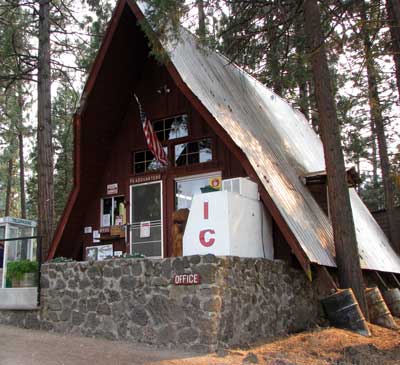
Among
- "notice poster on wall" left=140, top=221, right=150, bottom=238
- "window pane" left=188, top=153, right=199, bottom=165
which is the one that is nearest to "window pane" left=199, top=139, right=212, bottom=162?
"window pane" left=188, top=153, right=199, bottom=165

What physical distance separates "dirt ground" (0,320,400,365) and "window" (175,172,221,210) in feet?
13.9

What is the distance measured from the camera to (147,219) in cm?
1293

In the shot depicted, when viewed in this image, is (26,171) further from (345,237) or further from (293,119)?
→ (345,237)

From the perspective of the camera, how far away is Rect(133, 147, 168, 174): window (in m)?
13.3

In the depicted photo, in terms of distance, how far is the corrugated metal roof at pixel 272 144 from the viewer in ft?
35.9

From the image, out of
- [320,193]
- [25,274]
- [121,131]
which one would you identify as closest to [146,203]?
[121,131]

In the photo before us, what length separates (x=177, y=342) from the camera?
8508 millimetres

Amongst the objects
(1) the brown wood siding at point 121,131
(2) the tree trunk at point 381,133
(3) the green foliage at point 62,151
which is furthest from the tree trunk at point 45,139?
(3) the green foliage at point 62,151

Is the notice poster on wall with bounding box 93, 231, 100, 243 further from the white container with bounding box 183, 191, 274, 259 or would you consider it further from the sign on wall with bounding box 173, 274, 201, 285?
the sign on wall with bounding box 173, 274, 201, 285

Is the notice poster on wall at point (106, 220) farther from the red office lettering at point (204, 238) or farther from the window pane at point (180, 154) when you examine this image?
the red office lettering at point (204, 238)

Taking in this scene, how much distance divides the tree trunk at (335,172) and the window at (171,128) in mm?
3380

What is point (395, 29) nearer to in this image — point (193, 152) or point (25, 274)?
point (193, 152)

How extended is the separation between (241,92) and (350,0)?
4.54 m

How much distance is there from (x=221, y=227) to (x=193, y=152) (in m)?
3.96
